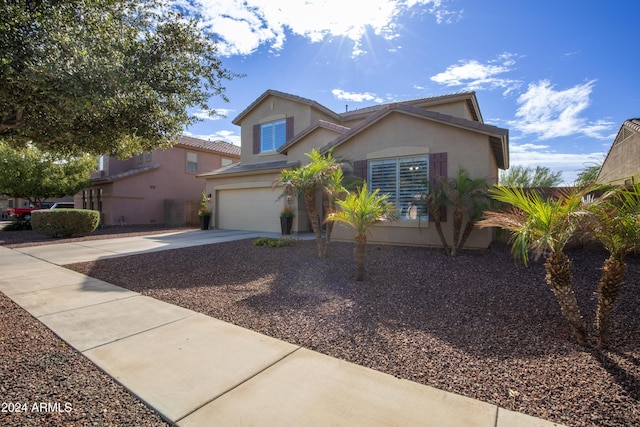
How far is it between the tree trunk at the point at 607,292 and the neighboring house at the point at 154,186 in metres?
21.0

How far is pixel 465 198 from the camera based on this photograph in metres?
8.05

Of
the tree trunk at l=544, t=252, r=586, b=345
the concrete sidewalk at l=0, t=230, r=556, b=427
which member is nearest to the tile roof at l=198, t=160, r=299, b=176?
the concrete sidewalk at l=0, t=230, r=556, b=427

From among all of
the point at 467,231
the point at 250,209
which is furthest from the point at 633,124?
the point at 250,209

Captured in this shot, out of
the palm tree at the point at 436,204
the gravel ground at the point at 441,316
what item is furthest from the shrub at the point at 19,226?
the palm tree at the point at 436,204

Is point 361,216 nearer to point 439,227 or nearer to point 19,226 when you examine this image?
point 439,227

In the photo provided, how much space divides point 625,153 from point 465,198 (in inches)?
479

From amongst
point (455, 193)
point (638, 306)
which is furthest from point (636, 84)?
point (638, 306)

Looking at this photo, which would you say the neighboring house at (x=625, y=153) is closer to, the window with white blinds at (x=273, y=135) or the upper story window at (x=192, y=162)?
the window with white blinds at (x=273, y=135)

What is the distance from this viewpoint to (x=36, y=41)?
171 inches

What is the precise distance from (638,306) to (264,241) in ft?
30.2

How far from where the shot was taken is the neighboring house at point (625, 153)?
12.8 m

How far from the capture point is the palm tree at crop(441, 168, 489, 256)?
791cm

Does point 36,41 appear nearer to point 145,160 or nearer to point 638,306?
point 638,306

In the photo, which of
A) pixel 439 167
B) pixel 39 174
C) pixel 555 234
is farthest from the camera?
pixel 39 174
